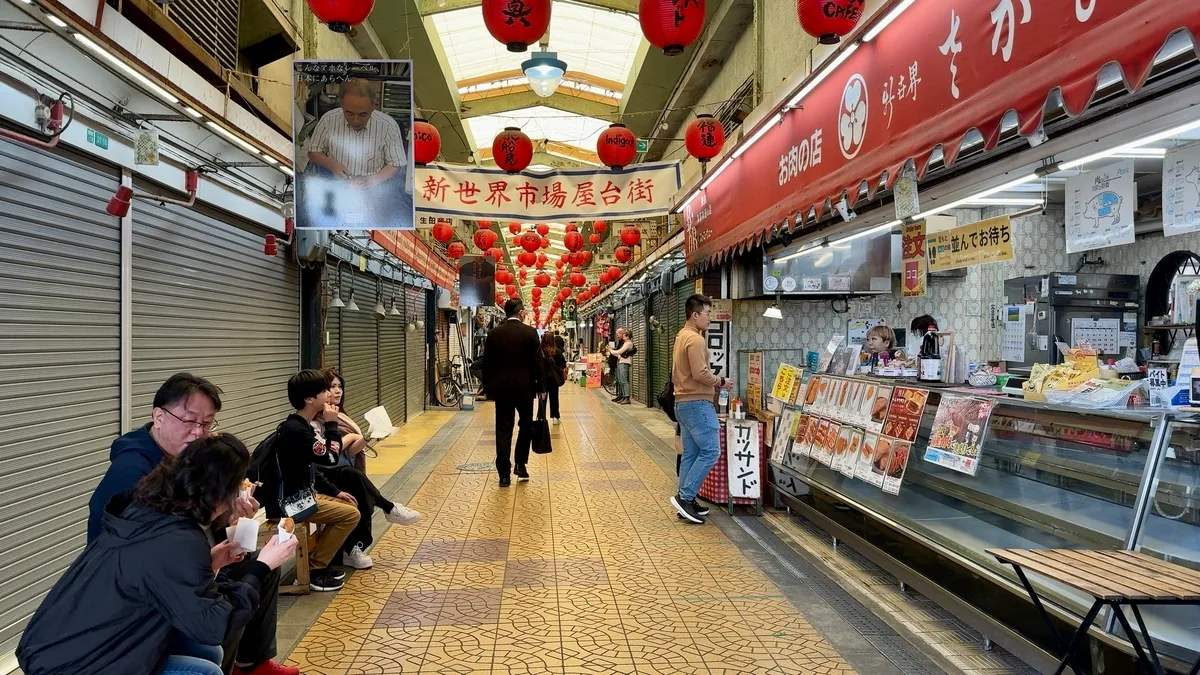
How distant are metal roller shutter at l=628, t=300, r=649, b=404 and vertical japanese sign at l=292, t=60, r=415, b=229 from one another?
488 inches

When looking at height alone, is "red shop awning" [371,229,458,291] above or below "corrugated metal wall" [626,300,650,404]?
above

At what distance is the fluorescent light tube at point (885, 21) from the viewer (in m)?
4.18

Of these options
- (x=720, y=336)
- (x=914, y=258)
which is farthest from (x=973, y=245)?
(x=720, y=336)

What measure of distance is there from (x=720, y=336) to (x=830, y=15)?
4.69 meters

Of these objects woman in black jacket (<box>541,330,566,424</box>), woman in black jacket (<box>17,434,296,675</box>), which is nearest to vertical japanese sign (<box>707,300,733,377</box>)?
woman in black jacket (<box>541,330,566,424</box>)

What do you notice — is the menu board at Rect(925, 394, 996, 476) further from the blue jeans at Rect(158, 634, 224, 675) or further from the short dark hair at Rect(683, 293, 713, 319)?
the blue jeans at Rect(158, 634, 224, 675)

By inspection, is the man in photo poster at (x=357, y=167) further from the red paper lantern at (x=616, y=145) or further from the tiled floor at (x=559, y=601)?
the red paper lantern at (x=616, y=145)

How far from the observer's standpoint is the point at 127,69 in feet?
12.8

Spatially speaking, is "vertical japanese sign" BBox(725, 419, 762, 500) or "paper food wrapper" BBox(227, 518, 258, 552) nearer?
"paper food wrapper" BBox(227, 518, 258, 552)

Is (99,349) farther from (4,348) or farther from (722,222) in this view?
(722,222)

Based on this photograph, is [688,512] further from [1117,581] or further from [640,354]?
[640,354]

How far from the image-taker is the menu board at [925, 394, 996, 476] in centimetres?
439

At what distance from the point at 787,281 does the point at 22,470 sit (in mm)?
6962

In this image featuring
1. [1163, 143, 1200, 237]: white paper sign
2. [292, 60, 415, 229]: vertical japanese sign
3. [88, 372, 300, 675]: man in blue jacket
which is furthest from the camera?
[292, 60, 415, 229]: vertical japanese sign
